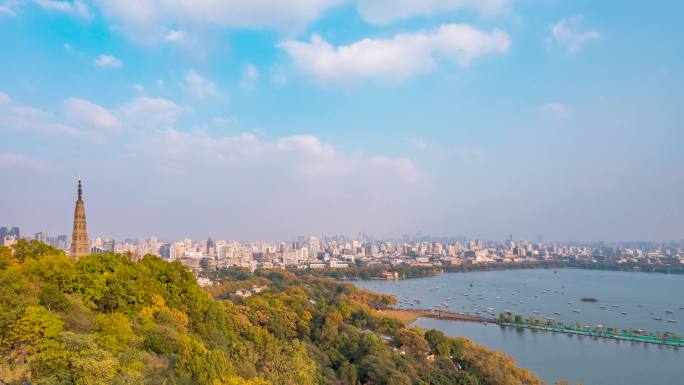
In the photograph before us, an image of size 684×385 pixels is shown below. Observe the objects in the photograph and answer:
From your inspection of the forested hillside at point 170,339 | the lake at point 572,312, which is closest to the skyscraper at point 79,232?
the forested hillside at point 170,339

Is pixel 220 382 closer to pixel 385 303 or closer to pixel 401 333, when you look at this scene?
pixel 401 333

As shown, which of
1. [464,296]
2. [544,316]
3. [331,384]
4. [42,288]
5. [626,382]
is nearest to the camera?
[42,288]

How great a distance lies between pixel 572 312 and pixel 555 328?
3.71m

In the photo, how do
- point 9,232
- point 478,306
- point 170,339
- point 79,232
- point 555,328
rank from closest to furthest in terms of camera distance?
point 170,339
point 79,232
point 555,328
point 478,306
point 9,232

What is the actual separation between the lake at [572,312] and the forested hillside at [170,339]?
10.6 feet

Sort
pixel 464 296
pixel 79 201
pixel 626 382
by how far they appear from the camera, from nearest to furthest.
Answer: pixel 79 201
pixel 626 382
pixel 464 296

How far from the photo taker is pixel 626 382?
30.2 feet

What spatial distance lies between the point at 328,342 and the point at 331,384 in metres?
2.29

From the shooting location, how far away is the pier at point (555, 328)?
1235 cm

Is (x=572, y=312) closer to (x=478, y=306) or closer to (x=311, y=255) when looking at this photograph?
(x=478, y=306)

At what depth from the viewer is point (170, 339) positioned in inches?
177

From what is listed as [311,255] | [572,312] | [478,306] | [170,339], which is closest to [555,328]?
[572,312]

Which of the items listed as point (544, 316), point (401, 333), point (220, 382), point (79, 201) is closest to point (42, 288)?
point (220, 382)

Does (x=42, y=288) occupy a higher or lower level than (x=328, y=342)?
higher
